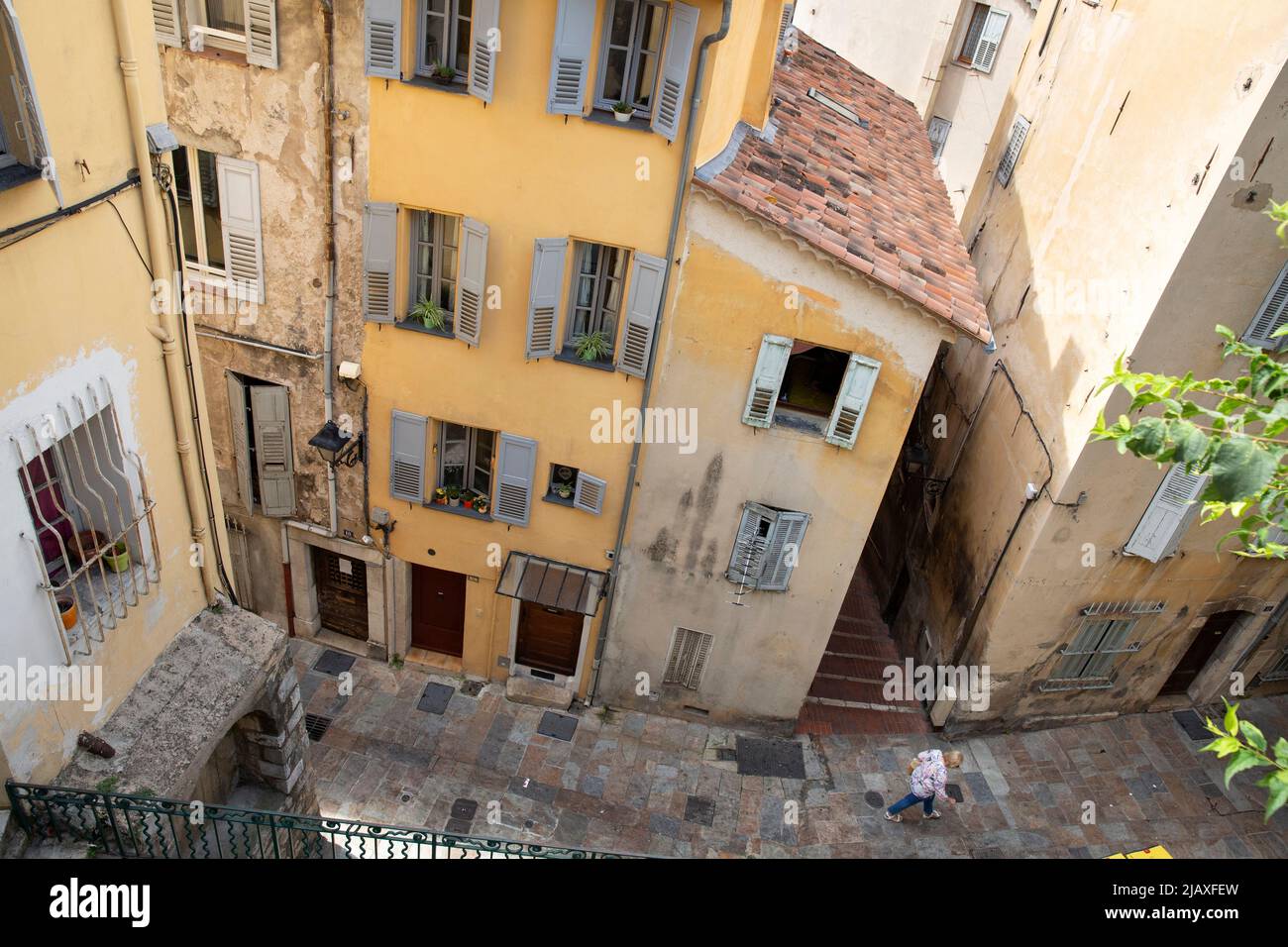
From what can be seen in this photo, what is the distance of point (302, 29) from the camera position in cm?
1187

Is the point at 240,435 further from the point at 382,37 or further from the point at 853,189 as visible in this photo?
the point at 853,189

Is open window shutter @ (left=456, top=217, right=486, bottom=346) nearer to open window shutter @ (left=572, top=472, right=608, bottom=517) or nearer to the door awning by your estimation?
open window shutter @ (left=572, top=472, right=608, bottom=517)

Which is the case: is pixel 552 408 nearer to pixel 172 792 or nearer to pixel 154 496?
pixel 154 496

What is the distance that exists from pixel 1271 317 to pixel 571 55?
10371 mm

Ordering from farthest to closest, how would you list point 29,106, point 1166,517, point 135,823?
point 1166,517
point 135,823
point 29,106

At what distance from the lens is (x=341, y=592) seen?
17125mm

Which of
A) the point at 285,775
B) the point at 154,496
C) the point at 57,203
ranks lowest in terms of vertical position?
the point at 285,775

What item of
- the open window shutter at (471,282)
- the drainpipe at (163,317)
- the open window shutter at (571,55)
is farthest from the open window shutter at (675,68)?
the drainpipe at (163,317)

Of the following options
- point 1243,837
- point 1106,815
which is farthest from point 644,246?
point 1243,837

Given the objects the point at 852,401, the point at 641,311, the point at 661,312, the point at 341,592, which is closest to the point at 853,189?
the point at 852,401

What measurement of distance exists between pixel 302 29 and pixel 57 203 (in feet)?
21.4

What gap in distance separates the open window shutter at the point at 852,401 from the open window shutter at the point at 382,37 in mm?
7243

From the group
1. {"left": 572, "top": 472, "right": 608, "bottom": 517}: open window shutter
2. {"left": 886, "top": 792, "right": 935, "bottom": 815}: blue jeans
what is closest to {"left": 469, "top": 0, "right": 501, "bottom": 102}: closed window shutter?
{"left": 572, "top": 472, "right": 608, "bottom": 517}: open window shutter

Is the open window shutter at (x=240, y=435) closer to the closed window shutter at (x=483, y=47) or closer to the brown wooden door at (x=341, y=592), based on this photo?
the brown wooden door at (x=341, y=592)
